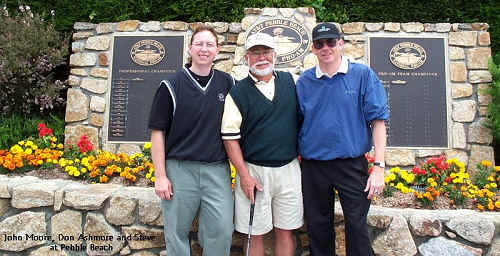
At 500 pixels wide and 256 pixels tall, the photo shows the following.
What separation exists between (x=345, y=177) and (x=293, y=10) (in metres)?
2.91

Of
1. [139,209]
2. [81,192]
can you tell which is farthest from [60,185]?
[139,209]

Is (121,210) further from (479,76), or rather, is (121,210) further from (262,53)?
(479,76)

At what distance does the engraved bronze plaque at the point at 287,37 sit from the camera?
4.02 metres

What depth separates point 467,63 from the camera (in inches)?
162

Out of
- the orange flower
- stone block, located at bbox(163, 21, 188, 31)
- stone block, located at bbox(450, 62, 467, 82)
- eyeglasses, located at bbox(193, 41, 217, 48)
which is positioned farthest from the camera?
stone block, located at bbox(163, 21, 188, 31)

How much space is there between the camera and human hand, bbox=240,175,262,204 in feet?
6.15

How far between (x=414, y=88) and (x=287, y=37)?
1.70 m

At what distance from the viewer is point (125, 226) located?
96.8 inches

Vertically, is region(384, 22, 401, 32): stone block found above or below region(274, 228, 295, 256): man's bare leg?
above

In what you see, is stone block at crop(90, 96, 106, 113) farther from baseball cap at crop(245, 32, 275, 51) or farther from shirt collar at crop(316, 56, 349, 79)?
shirt collar at crop(316, 56, 349, 79)

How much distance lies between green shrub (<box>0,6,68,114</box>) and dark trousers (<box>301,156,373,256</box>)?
387 cm

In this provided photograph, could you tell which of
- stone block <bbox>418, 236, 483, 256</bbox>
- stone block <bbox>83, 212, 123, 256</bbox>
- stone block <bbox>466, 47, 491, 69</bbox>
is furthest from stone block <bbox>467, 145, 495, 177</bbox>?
stone block <bbox>83, 212, 123, 256</bbox>

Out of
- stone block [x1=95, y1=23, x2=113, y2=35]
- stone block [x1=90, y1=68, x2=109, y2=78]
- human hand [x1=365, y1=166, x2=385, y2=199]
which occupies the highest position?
stone block [x1=95, y1=23, x2=113, y2=35]

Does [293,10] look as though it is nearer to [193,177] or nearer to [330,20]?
[330,20]
